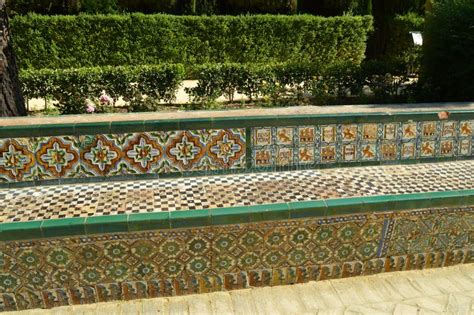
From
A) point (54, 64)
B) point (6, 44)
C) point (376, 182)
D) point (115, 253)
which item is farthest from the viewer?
point (54, 64)

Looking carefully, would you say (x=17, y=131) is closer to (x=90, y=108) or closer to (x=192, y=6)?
(x=90, y=108)

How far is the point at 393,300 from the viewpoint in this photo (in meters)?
3.26

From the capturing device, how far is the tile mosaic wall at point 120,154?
3.70 meters

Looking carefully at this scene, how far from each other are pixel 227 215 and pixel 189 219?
24 centimetres

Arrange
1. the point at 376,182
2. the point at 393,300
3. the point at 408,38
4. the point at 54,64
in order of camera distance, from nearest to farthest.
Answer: the point at 393,300 < the point at 376,182 < the point at 54,64 < the point at 408,38

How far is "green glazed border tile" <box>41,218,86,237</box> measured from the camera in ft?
9.61

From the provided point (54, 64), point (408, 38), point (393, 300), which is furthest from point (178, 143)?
point (408, 38)

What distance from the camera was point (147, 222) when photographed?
9.90ft

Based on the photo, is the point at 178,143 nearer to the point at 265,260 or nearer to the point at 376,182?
the point at 265,260

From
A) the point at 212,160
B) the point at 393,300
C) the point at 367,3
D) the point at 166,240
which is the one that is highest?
the point at 367,3

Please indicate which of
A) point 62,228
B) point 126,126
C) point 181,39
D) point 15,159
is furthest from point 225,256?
point 181,39

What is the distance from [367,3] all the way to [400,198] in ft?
49.3

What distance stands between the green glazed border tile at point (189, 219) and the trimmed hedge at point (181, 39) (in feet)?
34.3

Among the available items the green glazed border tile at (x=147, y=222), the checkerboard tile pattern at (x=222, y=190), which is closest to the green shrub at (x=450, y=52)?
the checkerboard tile pattern at (x=222, y=190)
